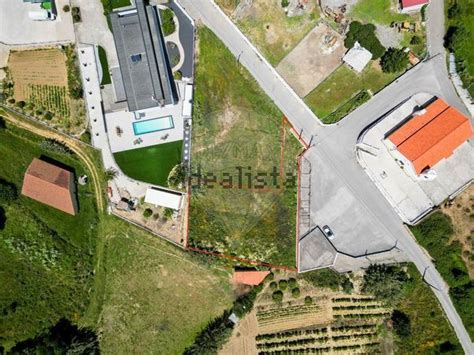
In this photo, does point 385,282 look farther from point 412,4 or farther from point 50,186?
point 50,186

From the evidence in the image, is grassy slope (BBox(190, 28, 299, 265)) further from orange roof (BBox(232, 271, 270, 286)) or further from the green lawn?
the green lawn

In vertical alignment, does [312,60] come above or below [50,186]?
above

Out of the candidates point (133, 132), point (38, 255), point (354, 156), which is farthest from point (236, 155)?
point (38, 255)

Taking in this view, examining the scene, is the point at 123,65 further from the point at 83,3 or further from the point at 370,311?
the point at 370,311

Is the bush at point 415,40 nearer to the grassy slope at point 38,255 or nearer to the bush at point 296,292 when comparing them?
the bush at point 296,292

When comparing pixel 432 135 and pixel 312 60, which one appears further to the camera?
pixel 312 60

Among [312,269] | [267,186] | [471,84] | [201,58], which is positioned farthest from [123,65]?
[471,84]
